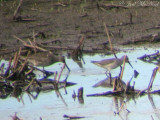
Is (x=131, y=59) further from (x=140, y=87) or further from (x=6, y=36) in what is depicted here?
(x=6, y=36)

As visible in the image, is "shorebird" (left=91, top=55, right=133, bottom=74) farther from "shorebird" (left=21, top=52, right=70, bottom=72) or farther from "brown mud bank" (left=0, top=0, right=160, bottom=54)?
"brown mud bank" (left=0, top=0, right=160, bottom=54)

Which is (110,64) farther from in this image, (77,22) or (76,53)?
(77,22)

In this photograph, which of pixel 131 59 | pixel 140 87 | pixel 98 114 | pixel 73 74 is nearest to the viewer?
pixel 98 114

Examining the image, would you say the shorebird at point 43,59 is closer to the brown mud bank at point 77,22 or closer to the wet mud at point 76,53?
the wet mud at point 76,53

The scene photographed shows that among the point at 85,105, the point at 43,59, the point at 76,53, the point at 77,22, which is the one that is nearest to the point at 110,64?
the point at 43,59

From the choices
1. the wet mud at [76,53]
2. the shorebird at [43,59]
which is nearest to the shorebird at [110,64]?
the wet mud at [76,53]

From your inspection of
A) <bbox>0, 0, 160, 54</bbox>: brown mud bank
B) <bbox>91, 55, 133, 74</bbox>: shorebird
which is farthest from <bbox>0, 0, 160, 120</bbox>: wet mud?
<bbox>91, 55, 133, 74</bbox>: shorebird

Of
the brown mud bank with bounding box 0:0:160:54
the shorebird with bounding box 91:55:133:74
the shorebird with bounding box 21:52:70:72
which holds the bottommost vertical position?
the brown mud bank with bounding box 0:0:160:54

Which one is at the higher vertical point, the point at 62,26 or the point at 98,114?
the point at 98,114

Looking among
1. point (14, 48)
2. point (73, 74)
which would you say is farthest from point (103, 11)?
point (73, 74)
